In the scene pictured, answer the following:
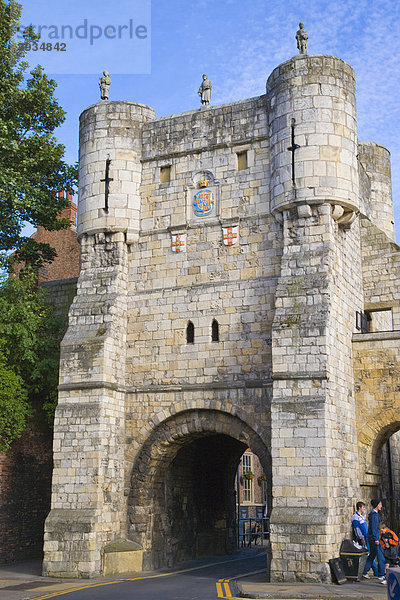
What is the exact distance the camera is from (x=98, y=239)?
17328 millimetres

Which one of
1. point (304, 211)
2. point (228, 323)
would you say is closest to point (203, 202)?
point (304, 211)

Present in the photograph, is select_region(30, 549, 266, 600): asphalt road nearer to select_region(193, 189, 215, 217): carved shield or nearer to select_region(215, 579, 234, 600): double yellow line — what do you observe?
select_region(215, 579, 234, 600): double yellow line

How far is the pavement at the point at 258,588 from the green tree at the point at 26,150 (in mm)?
8579

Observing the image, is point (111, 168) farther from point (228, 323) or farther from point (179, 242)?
point (228, 323)

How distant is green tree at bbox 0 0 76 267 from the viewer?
18.8 m

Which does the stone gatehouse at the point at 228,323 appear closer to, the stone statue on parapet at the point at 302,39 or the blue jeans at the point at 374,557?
the blue jeans at the point at 374,557

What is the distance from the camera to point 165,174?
17.6m

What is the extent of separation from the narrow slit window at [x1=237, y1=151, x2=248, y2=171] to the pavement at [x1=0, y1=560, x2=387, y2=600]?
906cm

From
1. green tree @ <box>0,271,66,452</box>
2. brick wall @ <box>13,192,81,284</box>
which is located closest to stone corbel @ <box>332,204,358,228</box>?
green tree @ <box>0,271,66,452</box>

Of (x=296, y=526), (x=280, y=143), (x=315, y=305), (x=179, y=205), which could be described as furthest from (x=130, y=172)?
(x=296, y=526)

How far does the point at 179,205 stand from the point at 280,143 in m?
2.93

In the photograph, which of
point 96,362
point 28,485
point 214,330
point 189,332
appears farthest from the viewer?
point 28,485

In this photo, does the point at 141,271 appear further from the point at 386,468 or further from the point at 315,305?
the point at 386,468

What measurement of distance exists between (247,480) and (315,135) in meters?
23.5
